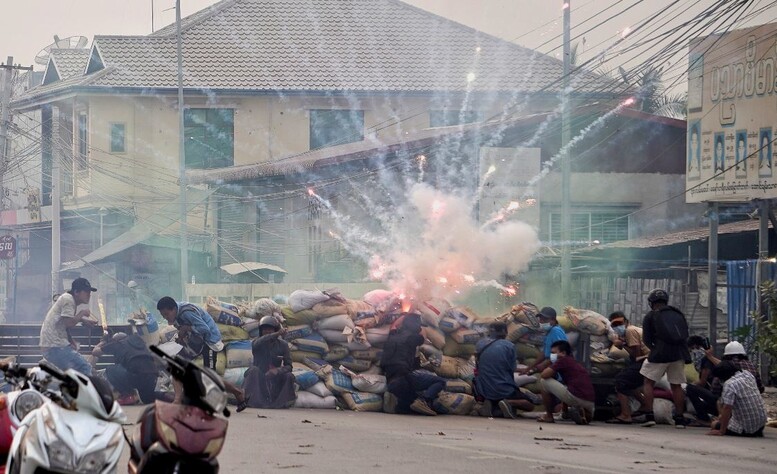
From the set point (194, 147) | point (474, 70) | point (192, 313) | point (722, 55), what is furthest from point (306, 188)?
point (192, 313)

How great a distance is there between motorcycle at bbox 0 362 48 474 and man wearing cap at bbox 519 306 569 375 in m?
8.93

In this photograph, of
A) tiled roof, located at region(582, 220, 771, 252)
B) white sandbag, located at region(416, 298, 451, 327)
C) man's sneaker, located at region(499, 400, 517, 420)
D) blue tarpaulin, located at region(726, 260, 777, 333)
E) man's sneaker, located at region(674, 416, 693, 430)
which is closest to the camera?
man's sneaker, located at region(674, 416, 693, 430)

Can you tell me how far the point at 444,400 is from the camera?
52.1 feet

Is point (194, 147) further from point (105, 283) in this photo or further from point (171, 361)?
point (171, 361)

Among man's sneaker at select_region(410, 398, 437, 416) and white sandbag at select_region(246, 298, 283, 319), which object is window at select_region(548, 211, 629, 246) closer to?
white sandbag at select_region(246, 298, 283, 319)

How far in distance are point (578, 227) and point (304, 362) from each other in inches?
590

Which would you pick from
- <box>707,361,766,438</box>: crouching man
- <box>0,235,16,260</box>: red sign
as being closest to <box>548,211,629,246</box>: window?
<box>707,361,766,438</box>: crouching man

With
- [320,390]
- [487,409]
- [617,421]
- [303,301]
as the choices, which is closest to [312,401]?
[320,390]

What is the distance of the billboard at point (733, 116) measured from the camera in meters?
19.3

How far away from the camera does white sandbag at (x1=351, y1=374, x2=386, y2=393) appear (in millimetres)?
15953

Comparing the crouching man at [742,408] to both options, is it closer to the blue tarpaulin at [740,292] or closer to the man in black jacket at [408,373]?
the man in black jacket at [408,373]

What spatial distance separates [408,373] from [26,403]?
338 inches

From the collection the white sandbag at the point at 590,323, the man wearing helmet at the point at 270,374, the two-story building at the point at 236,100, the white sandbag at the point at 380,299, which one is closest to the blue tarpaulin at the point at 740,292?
the white sandbag at the point at 590,323

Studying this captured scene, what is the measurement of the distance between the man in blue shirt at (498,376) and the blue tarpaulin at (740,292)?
6147mm
